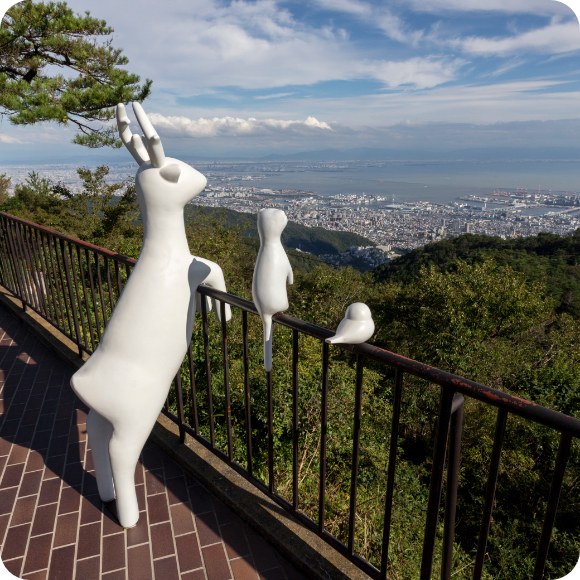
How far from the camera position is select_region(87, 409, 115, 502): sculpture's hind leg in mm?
1752

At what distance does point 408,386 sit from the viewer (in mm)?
15414

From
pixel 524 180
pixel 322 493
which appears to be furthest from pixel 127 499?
pixel 524 180

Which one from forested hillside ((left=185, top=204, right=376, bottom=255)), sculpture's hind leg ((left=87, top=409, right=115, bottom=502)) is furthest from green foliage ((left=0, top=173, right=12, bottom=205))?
sculpture's hind leg ((left=87, top=409, right=115, bottom=502))

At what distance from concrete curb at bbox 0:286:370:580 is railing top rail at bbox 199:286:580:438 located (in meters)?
0.94

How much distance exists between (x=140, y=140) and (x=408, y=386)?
15415 millimetres

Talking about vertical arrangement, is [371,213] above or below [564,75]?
below

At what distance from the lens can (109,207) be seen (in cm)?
1753

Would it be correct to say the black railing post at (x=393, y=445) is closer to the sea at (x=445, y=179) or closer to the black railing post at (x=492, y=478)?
the black railing post at (x=492, y=478)

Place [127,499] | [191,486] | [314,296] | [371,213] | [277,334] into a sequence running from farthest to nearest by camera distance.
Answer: [371,213] < [314,296] < [277,334] < [191,486] < [127,499]

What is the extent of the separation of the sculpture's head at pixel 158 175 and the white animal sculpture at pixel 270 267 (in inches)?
13.7

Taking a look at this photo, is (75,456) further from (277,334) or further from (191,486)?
(277,334)

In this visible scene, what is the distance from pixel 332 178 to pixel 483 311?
5439cm

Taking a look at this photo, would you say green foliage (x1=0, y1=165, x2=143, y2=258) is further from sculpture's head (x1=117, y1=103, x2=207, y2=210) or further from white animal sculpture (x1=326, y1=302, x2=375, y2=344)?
white animal sculpture (x1=326, y1=302, x2=375, y2=344)

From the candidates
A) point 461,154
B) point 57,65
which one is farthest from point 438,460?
point 461,154
